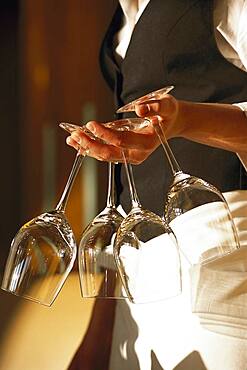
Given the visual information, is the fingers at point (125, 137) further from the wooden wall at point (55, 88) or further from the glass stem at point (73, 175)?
the wooden wall at point (55, 88)

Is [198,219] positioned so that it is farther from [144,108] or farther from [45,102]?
[45,102]

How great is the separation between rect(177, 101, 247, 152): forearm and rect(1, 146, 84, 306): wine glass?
0.51ft

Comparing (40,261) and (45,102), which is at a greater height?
(45,102)

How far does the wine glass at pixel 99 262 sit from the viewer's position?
0.63 metres

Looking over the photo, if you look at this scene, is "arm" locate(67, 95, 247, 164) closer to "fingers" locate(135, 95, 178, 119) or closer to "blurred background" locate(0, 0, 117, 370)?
"fingers" locate(135, 95, 178, 119)

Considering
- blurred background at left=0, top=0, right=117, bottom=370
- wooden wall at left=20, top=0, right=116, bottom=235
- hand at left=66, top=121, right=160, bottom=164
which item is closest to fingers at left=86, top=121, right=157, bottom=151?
hand at left=66, top=121, right=160, bottom=164

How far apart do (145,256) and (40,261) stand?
0.09m

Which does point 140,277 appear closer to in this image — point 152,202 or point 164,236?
point 164,236

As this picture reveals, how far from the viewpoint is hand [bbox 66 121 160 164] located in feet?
1.92

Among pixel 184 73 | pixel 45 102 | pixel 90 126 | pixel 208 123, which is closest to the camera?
pixel 90 126

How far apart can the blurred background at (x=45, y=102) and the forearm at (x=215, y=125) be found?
61 centimetres

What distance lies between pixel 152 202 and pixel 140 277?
0.32m

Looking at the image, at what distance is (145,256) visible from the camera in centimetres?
58

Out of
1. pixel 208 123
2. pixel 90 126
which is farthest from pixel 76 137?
pixel 208 123
